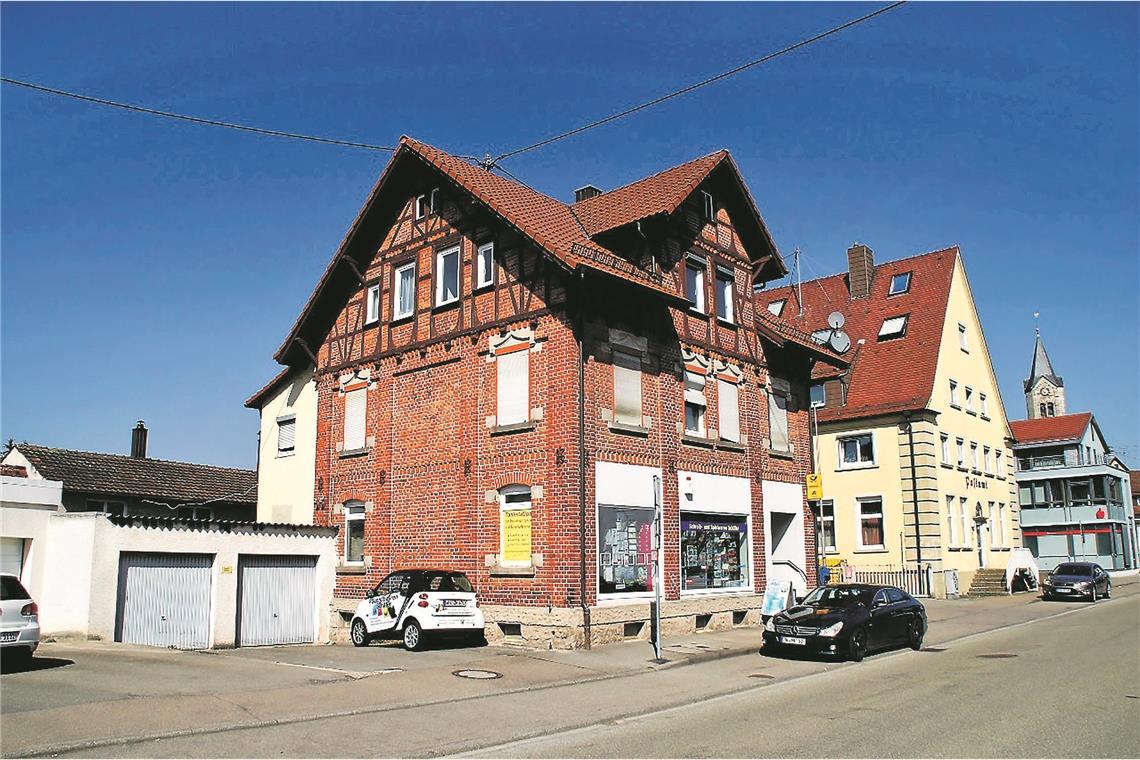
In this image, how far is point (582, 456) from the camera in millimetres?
19109

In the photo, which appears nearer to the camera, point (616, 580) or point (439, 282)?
point (616, 580)

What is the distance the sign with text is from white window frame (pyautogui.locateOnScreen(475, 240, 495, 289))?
5474mm

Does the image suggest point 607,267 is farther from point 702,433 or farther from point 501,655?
point 501,655

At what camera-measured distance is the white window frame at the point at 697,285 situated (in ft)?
76.4

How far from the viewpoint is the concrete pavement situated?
1002cm

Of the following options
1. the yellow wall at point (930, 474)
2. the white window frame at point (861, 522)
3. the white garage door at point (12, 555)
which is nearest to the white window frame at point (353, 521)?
the white garage door at point (12, 555)

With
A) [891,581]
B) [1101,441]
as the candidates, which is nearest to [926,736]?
[891,581]

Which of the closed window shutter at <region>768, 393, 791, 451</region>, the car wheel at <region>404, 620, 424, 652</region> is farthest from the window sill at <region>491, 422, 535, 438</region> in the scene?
the closed window shutter at <region>768, 393, 791, 451</region>

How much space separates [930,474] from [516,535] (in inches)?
834

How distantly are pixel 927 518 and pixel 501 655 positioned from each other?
22.4 m

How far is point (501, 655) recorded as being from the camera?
17.8 m

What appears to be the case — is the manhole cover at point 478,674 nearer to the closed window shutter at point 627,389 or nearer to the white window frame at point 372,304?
the closed window shutter at point 627,389

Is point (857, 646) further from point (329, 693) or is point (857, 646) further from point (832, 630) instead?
point (329, 693)

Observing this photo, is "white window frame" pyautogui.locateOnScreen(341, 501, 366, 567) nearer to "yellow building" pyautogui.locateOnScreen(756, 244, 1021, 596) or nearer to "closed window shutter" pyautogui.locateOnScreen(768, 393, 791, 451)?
"closed window shutter" pyautogui.locateOnScreen(768, 393, 791, 451)
